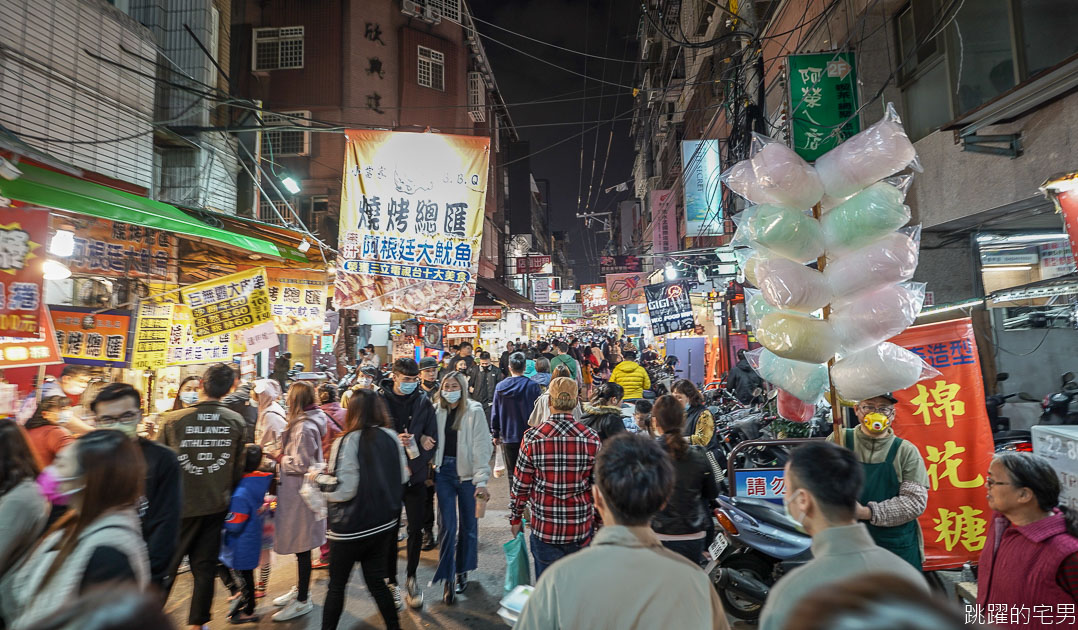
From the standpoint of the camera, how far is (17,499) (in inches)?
111

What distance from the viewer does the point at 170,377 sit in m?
9.31

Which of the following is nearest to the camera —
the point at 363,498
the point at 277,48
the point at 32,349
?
the point at 363,498

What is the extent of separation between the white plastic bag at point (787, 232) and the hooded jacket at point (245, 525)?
467cm

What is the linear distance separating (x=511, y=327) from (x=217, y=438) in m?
23.2

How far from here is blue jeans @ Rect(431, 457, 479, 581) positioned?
5570 millimetres

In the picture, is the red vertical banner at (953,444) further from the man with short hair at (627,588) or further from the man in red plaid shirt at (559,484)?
the man with short hair at (627,588)

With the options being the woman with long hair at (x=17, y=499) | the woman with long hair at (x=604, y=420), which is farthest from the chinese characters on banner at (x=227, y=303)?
the woman with long hair at (x=604, y=420)

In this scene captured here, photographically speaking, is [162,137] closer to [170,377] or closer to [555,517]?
[170,377]

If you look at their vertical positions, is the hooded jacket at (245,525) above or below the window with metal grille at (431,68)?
below

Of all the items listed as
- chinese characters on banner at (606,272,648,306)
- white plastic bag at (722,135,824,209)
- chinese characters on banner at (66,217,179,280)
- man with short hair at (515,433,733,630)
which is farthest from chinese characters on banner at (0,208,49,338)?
chinese characters on banner at (606,272,648,306)

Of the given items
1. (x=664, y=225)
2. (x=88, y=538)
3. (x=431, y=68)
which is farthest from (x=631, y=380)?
(x=431, y=68)

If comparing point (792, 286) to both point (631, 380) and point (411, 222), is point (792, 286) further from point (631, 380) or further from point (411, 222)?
point (631, 380)

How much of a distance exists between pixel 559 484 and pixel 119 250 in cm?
662

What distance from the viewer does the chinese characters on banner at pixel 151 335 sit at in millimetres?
7051
